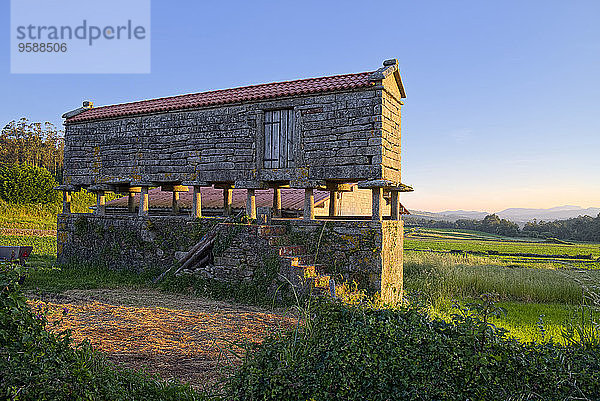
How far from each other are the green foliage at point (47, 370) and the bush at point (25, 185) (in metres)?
32.1

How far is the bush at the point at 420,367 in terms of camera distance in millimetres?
3686

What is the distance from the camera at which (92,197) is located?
35.2 m

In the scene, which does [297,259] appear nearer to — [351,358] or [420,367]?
[351,358]

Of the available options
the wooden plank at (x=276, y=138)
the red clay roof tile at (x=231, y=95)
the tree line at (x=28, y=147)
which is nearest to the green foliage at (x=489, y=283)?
the wooden plank at (x=276, y=138)

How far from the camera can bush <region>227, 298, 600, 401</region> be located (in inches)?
145

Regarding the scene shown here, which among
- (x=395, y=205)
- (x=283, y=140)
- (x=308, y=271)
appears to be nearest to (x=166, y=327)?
(x=308, y=271)

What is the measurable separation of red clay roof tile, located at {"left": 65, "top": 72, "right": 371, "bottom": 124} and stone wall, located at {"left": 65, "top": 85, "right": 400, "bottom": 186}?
7.4 inches

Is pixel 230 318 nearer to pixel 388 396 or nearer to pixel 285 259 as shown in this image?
pixel 285 259

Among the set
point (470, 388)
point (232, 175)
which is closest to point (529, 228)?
point (232, 175)

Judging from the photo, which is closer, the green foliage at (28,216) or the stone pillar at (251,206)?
the stone pillar at (251,206)

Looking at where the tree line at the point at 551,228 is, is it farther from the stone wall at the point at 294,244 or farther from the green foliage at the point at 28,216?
the green foliage at the point at 28,216

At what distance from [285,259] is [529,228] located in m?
42.9

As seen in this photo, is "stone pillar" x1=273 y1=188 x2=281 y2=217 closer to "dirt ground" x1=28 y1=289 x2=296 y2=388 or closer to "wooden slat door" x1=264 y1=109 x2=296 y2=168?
"wooden slat door" x1=264 y1=109 x2=296 y2=168

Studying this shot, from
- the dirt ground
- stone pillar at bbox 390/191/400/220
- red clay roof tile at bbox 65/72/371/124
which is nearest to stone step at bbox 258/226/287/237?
the dirt ground
